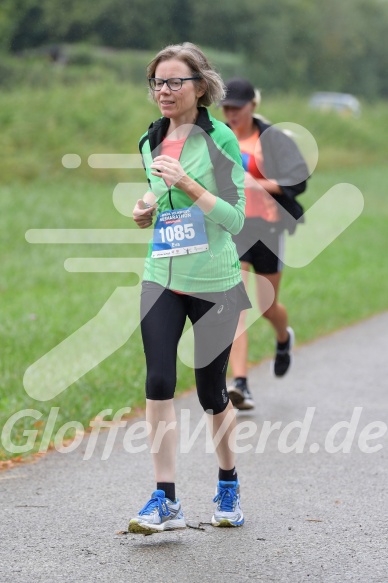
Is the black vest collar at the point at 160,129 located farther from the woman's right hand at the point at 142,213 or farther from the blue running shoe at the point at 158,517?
the blue running shoe at the point at 158,517

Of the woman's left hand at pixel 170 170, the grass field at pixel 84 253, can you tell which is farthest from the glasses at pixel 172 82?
the grass field at pixel 84 253

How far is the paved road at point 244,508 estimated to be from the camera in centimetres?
410

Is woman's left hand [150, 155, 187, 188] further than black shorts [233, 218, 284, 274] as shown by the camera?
No

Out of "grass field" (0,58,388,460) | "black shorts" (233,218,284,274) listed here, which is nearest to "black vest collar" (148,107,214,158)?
"grass field" (0,58,388,460)

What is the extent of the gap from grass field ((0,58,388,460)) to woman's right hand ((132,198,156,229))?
6.77 ft

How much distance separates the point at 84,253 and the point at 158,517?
38.8ft

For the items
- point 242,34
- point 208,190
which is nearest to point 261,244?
point 208,190

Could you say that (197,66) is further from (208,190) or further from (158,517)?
(158,517)

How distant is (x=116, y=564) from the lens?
13.5ft

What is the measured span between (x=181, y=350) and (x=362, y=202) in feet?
60.3

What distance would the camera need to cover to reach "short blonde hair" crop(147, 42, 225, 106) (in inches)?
180

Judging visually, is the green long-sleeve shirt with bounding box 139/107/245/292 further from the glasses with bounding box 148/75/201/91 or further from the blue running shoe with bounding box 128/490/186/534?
the blue running shoe with bounding box 128/490/186/534

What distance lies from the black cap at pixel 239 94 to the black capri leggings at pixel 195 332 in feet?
8.48

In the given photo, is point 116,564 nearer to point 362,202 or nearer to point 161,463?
point 161,463
